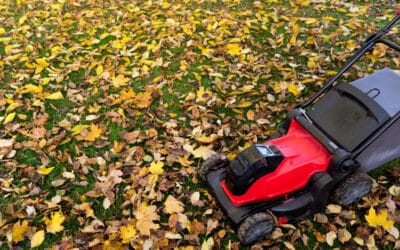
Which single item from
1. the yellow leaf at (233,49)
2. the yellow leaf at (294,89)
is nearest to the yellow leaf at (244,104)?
the yellow leaf at (294,89)

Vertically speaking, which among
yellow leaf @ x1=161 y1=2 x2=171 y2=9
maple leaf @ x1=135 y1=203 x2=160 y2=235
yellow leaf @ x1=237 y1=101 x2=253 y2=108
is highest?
yellow leaf @ x1=161 y1=2 x2=171 y2=9

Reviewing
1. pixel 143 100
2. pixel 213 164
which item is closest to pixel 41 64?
pixel 143 100

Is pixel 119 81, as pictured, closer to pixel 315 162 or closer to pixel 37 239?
pixel 37 239

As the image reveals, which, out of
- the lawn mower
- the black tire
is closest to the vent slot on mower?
the lawn mower

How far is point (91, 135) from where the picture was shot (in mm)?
4254

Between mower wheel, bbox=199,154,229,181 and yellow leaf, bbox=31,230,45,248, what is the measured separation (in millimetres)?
1440

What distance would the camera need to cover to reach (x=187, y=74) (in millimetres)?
5078

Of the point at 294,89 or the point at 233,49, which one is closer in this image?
the point at 294,89

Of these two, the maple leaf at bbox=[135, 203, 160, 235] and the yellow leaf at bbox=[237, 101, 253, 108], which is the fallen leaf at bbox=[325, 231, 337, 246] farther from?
the yellow leaf at bbox=[237, 101, 253, 108]

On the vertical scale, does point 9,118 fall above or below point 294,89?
below

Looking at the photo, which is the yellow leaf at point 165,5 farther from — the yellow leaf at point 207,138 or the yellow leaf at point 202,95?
the yellow leaf at point 207,138

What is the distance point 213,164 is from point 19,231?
173 cm

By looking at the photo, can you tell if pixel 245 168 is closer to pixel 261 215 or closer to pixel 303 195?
pixel 261 215

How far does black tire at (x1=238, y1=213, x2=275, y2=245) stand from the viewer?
9.89 ft
